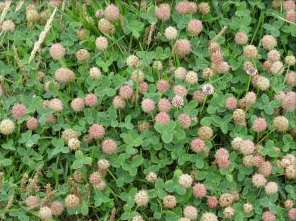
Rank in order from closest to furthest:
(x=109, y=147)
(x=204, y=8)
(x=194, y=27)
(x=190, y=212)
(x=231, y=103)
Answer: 1. (x=190, y=212)
2. (x=109, y=147)
3. (x=231, y=103)
4. (x=194, y=27)
5. (x=204, y=8)

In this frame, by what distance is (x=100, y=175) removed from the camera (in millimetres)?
2457

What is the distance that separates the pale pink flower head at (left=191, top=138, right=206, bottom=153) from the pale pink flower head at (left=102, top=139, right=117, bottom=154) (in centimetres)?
35

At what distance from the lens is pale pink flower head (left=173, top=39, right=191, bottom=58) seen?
276cm

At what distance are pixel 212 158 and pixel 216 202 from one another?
261 mm

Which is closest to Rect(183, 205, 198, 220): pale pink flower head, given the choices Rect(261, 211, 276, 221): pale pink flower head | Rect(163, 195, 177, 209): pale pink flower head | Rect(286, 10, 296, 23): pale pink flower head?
Rect(163, 195, 177, 209): pale pink flower head

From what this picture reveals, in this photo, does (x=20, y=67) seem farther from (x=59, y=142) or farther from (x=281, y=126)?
(x=281, y=126)

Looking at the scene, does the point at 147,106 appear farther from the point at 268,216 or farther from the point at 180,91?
the point at 268,216

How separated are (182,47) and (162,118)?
0.46 metres

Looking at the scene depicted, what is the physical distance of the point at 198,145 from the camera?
2479 mm

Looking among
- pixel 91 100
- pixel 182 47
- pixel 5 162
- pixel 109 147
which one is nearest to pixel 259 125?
pixel 182 47

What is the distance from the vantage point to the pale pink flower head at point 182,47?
2760 millimetres

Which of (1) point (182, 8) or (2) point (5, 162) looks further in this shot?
(1) point (182, 8)

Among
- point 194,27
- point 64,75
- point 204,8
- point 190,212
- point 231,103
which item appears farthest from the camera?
point 204,8

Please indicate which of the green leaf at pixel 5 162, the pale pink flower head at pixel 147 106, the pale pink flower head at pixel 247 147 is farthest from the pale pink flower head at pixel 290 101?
the green leaf at pixel 5 162
